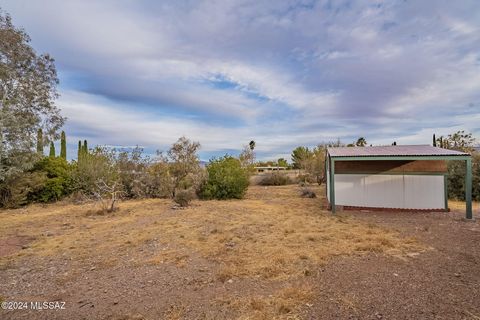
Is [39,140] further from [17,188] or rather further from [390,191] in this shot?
[390,191]

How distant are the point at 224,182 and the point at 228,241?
7362mm

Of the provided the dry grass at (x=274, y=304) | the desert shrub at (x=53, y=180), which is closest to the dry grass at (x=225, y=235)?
the dry grass at (x=274, y=304)

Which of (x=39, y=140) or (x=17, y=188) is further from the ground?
(x=39, y=140)

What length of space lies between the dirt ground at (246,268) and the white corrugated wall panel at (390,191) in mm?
1667

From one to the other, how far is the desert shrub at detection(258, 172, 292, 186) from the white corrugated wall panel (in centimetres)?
1080

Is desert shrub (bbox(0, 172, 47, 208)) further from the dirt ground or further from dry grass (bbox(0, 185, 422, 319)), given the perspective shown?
the dirt ground

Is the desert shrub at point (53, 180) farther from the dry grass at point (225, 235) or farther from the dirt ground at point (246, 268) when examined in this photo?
the dirt ground at point (246, 268)

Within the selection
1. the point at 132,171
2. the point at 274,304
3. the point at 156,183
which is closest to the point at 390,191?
the point at 274,304

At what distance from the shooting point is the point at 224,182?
13.3 metres

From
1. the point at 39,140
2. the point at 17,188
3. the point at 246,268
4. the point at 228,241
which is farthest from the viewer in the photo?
the point at 39,140

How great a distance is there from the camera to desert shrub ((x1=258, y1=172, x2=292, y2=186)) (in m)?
21.3

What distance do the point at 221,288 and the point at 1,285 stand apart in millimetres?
3363

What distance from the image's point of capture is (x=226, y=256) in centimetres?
497

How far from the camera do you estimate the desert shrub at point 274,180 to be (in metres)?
21.3
